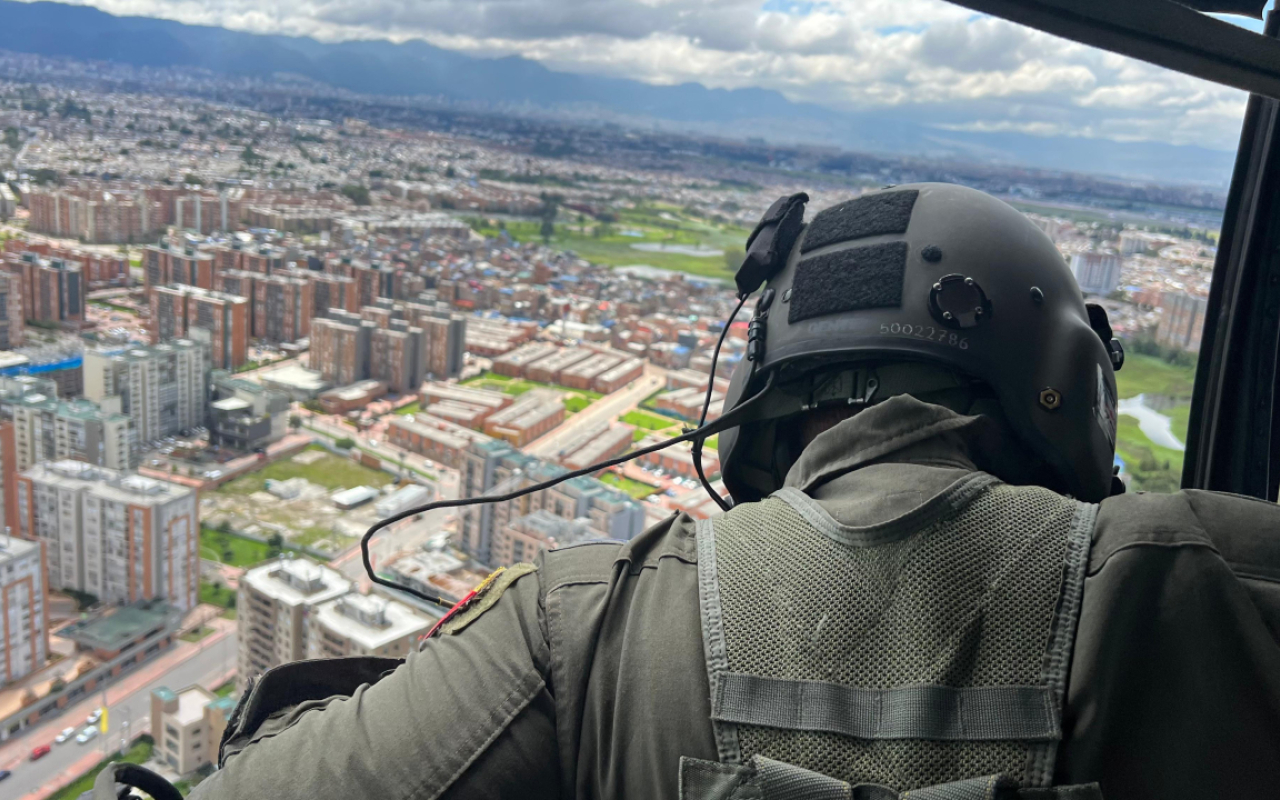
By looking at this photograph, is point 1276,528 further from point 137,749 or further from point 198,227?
point 198,227

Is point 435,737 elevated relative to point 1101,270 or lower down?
lower down

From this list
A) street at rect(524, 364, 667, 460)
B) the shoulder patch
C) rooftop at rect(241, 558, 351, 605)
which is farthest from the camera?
street at rect(524, 364, 667, 460)

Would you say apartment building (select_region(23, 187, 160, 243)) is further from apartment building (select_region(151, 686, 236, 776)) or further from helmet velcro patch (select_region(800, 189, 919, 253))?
helmet velcro patch (select_region(800, 189, 919, 253))

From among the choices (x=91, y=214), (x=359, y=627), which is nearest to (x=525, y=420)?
(x=359, y=627)

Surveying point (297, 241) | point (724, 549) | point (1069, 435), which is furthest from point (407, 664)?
point (297, 241)

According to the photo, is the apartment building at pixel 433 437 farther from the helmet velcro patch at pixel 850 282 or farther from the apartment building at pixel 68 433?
the helmet velcro patch at pixel 850 282

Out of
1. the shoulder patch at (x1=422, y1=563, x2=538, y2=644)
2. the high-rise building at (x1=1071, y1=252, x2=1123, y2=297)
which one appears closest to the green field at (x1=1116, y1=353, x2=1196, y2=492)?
the high-rise building at (x1=1071, y1=252, x2=1123, y2=297)

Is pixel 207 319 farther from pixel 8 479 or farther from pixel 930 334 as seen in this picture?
pixel 930 334
